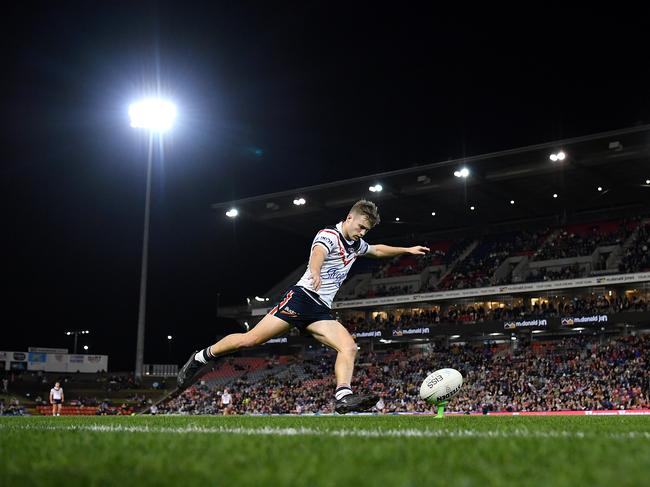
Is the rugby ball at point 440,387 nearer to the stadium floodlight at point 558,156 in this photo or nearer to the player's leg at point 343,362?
the player's leg at point 343,362

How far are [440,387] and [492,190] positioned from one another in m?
32.7

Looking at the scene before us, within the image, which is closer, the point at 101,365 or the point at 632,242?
the point at 632,242

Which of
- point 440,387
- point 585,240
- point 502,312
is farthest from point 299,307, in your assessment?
point 585,240

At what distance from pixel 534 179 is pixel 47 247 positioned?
3543 centimetres

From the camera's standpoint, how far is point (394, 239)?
176 ft

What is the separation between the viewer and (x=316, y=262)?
7.29 metres

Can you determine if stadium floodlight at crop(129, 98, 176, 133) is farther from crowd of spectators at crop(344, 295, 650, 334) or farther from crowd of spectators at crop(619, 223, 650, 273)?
crowd of spectators at crop(619, 223, 650, 273)

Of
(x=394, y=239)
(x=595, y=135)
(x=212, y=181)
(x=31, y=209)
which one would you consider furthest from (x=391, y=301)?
(x=31, y=209)

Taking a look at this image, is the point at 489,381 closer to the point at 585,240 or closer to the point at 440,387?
the point at 585,240

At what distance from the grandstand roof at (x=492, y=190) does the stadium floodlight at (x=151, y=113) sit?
33.5 feet

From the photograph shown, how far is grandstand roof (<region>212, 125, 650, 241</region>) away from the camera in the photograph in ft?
116

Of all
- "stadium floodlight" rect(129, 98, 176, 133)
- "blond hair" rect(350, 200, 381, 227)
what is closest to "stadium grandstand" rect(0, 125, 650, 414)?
"stadium floodlight" rect(129, 98, 176, 133)

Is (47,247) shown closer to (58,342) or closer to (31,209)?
(31,209)

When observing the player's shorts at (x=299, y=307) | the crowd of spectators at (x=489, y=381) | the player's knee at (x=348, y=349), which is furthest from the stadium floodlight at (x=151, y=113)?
the player's knee at (x=348, y=349)
